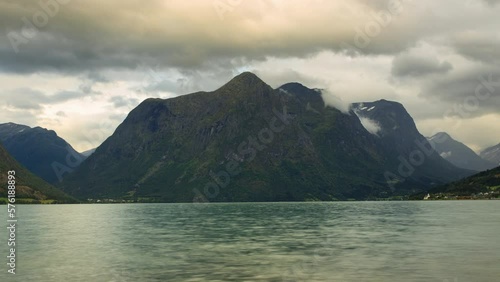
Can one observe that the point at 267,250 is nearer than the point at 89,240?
Yes

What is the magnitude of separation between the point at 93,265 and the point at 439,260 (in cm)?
4760

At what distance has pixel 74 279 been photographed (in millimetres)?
55969

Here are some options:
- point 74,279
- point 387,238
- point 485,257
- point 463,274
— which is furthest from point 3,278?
point 387,238

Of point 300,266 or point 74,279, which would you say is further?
point 300,266

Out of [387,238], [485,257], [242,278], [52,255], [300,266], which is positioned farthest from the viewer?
[387,238]

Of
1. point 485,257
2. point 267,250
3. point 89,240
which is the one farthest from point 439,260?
point 89,240

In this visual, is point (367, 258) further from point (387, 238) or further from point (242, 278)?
point (387, 238)

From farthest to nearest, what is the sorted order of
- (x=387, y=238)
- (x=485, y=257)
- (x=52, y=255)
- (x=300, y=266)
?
(x=387, y=238)
(x=52, y=255)
(x=485, y=257)
(x=300, y=266)

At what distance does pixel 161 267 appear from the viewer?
210 ft

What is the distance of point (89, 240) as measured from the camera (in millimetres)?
104250

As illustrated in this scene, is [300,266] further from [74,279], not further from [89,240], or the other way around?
[89,240]

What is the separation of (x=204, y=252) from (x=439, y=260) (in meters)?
35.7

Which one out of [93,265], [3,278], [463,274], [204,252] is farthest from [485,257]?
[3,278]

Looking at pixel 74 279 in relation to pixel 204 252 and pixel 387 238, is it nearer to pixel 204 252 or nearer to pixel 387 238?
pixel 204 252
